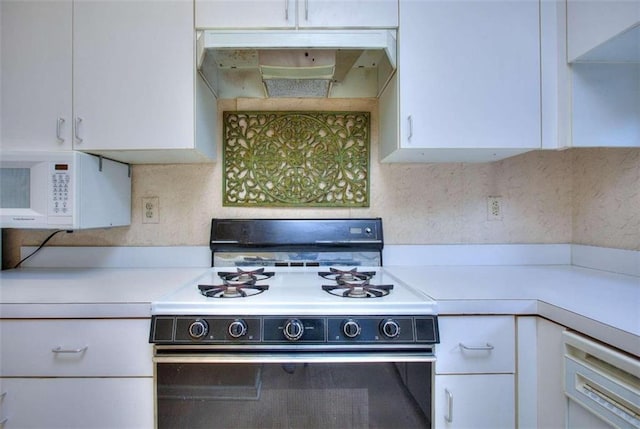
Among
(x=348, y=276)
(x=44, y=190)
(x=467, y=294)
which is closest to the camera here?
(x=467, y=294)

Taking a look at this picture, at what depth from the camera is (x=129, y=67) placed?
128 cm

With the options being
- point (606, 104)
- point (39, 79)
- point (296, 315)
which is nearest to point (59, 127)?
point (39, 79)

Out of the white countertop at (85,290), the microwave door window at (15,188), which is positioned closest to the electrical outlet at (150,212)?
the white countertop at (85,290)

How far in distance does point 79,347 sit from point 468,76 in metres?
1.74

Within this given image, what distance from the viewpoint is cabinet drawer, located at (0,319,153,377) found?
40.7 inches

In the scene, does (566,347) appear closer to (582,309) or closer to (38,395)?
(582,309)

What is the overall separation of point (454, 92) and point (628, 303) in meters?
0.92

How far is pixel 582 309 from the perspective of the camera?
90 cm

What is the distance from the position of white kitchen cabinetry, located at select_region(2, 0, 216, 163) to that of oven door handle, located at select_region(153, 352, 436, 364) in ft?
2.91

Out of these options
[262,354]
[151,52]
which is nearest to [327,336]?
[262,354]

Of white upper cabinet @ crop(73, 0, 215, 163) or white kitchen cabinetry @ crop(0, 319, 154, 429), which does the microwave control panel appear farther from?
white kitchen cabinetry @ crop(0, 319, 154, 429)

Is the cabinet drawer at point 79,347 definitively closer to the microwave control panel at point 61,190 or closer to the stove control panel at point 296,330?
the stove control panel at point 296,330

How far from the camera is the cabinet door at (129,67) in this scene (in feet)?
4.19

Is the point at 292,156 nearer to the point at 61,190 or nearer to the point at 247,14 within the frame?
the point at 247,14
